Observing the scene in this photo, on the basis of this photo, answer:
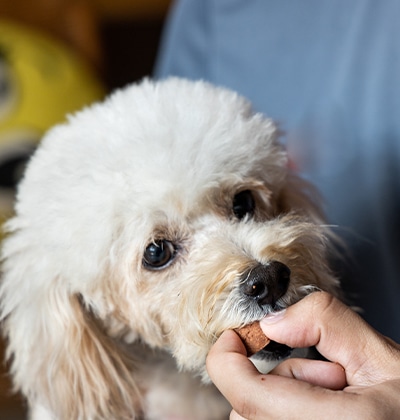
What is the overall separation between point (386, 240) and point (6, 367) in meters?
0.63

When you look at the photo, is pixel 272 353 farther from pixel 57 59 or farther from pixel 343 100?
pixel 57 59

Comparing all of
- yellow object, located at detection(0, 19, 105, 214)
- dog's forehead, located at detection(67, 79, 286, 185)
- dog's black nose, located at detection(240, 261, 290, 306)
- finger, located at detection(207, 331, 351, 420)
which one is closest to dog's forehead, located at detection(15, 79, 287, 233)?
dog's forehead, located at detection(67, 79, 286, 185)

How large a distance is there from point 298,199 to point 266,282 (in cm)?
28

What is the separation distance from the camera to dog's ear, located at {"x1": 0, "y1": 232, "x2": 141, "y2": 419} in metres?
0.93

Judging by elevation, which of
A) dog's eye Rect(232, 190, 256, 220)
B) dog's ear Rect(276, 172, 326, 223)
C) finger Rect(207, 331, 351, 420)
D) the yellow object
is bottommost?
finger Rect(207, 331, 351, 420)

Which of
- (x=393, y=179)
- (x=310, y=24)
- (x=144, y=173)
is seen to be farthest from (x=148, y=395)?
(x=310, y=24)

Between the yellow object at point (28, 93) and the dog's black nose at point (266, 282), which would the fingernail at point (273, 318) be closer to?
the dog's black nose at point (266, 282)

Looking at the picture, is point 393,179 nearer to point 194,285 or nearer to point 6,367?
point 194,285

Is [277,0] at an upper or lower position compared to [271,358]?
upper

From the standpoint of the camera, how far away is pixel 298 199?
999mm

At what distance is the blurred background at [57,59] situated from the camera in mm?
1948

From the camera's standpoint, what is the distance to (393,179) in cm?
100

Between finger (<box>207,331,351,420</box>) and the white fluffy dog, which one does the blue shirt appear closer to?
the white fluffy dog

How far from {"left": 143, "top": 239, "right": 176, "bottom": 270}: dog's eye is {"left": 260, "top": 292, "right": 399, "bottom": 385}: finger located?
269 mm
